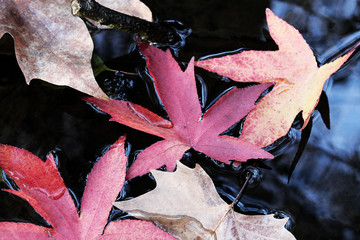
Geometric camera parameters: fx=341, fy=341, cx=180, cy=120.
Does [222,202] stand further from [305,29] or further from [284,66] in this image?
[305,29]

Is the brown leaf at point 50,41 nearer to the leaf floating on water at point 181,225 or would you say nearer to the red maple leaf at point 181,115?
the red maple leaf at point 181,115

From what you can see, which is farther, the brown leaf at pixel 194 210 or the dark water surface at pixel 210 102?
the dark water surface at pixel 210 102

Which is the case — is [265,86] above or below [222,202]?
above

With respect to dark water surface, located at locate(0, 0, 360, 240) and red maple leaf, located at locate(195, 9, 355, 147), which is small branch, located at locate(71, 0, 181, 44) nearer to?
dark water surface, located at locate(0, 0, 360, 240)

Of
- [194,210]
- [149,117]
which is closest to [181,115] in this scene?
[149,117]

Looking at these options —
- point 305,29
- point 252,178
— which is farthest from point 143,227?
point 305,29

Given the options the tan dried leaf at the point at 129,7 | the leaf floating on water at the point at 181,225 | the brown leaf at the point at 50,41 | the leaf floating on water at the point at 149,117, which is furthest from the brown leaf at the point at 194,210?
the tan dried leaf at the point at 129,7
